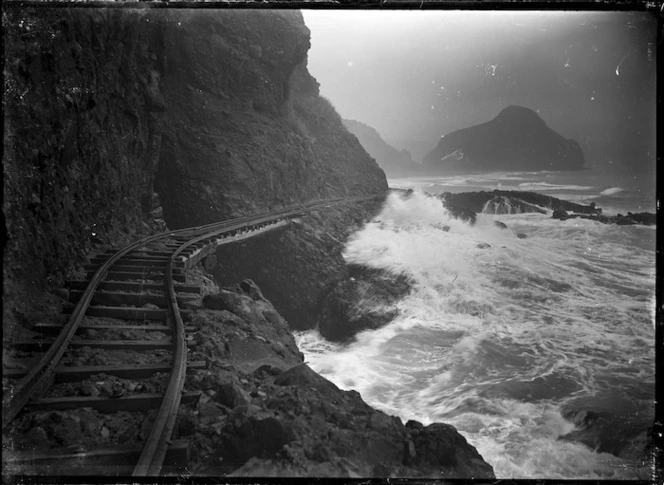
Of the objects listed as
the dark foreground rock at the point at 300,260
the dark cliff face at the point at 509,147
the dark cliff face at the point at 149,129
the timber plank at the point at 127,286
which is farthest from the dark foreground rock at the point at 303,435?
the dark foreground rock at the point at 300,260

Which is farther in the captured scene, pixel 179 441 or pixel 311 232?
pixel 311 232

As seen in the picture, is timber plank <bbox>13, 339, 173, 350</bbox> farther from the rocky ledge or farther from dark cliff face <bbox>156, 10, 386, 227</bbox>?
dark cliff face <bbox>156, 10, 386, 227</bbox>

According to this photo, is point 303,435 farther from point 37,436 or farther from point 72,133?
point 72,133

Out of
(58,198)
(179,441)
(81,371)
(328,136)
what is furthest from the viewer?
(328,136)

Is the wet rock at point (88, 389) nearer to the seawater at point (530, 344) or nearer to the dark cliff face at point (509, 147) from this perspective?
the seawater at point (530, 344)

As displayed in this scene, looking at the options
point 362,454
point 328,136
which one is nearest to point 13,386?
point 362,454

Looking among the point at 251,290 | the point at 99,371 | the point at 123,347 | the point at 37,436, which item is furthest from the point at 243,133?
the point at 37,436

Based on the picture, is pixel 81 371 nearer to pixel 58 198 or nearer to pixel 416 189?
pixel 58 198
